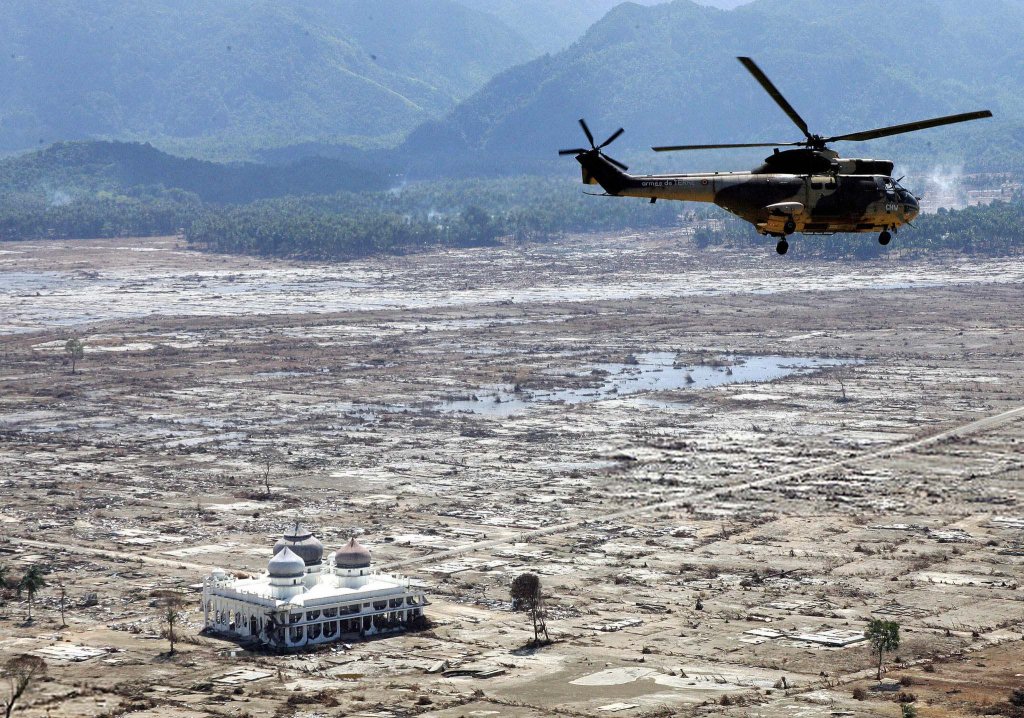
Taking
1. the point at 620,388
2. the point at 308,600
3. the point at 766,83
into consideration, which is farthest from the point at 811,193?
the point at 620,388

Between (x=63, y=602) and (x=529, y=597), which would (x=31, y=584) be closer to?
(x=63, y=602)

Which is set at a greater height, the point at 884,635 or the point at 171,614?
the point at 884,635

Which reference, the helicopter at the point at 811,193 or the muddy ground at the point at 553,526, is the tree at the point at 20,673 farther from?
the helicopter at the point at 811,193

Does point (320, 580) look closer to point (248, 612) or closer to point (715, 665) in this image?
point (248, 612)

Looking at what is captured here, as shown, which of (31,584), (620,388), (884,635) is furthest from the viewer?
(620,388)

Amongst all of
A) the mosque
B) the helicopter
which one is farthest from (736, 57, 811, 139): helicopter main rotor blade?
the mosque

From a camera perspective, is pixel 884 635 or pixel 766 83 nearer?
pixel 766 83

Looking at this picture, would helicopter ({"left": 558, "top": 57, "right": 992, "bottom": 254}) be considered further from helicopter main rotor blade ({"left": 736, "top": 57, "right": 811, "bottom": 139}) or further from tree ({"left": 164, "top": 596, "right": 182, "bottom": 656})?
tree ({"left": 164, "top": 596, "right": 182, "bottom": 656})
